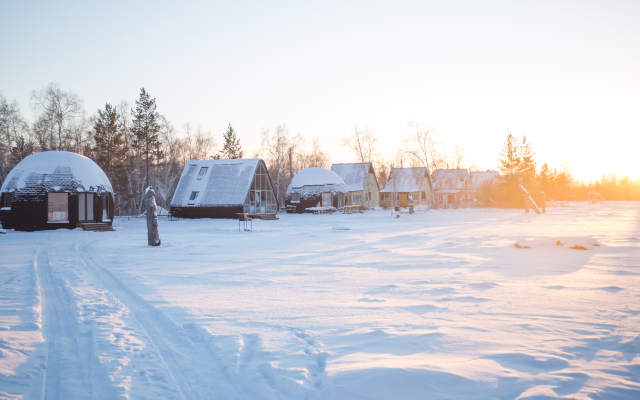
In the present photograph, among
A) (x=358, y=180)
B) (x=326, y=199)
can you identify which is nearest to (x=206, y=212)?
(x=326, y=199)

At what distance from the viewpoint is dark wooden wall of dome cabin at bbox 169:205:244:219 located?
34.6 metres

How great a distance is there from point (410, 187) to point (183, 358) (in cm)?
5787

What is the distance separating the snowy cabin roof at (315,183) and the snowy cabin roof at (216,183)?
749 cm

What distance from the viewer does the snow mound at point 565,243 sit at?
1319 centimetres

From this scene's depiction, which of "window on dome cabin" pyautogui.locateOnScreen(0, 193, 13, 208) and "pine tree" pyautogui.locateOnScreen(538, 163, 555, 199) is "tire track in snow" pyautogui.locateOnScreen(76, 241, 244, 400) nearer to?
"window on dome cabin" pyautogui.locateOnScreen(0, 193, 13, 208)

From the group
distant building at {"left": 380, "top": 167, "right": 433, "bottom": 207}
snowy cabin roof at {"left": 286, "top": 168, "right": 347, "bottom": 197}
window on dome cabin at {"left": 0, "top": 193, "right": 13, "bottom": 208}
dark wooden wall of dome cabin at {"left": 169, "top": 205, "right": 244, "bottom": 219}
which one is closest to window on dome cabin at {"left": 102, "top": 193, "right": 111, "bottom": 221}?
window on dome cabin at {"left": 0, "top": 193, "right": 13, "bottom": 208}

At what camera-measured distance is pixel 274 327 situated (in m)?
5.68

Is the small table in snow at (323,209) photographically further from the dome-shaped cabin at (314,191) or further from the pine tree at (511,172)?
the pine tree at (511,172)

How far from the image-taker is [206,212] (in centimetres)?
3534

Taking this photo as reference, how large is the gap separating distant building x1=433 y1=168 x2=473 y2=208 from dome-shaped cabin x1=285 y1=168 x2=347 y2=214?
24.9 m

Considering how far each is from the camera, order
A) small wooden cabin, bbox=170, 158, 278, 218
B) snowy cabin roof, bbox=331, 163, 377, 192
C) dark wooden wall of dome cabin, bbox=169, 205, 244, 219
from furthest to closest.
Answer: snowy cabin roof, bbox=331, 163, 377, 192 < small wooden cabin, bbox=170, 158, 278, 218 < dark wooden wall of dome cabin, bbox=169, 205, 244, 219

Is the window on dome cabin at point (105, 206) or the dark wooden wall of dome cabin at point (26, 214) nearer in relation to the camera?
the dark wooden wall of dome cabin at point (26, 214)

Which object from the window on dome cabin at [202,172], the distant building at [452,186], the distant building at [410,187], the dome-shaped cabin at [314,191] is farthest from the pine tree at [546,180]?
the window on dome cabin at [202,172]

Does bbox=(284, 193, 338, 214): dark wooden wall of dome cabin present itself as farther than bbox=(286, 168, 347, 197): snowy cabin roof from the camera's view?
No
